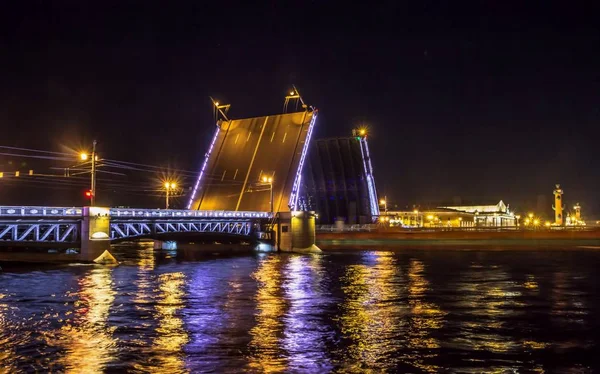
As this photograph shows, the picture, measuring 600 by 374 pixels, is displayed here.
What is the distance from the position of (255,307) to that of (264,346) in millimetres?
5940

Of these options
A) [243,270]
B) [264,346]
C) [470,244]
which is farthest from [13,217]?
[470,244]

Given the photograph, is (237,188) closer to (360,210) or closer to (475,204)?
(360,210)

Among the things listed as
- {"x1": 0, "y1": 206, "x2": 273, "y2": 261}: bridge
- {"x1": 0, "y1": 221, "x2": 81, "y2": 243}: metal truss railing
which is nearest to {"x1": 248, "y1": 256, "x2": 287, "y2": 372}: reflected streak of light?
{"x1": 0, "y1": 206, "x2": 273, "y2": 261}: bridge

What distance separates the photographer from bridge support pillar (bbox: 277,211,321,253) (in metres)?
54.8

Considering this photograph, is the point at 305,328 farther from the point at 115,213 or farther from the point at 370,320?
the point at 115,213

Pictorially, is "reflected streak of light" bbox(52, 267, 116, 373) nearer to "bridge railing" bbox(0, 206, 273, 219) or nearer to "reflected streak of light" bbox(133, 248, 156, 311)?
"reflected streak of light" bbox(133, 248, 156, 311)

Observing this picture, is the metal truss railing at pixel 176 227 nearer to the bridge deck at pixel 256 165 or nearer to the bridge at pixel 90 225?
the bridge at pixel 90 225

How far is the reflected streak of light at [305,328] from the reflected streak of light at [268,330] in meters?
0.21

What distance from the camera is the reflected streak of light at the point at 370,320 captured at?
1120 cm

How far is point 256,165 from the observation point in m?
59.6

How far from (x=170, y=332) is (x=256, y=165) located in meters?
46.2

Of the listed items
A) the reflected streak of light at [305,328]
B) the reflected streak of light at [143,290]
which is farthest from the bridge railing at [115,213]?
the reflected streak of light at [305,328]

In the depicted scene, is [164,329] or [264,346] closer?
[264,346]

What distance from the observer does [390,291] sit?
72.8 feet
